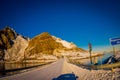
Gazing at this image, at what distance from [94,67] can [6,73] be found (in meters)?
11.9

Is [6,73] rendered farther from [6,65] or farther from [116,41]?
[116,41]

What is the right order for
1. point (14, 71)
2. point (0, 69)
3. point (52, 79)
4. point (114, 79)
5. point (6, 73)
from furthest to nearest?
point (14, 71) < point (6, 73) < point (0, 69) < point (52, 79) < point (114, 79)

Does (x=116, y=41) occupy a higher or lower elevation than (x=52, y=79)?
higher

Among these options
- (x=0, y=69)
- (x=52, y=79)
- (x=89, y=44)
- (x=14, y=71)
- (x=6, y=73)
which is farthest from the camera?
(x=89, y=44)

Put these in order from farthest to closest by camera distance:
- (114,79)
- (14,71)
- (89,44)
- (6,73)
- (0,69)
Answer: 1. (89,44)
2. (14,71)
3. (6,73)
4. (0,69)
5. (114,79)

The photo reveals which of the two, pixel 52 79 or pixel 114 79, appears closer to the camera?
pixel 114 79

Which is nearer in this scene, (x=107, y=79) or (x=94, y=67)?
Answer: (x=107, y=79)

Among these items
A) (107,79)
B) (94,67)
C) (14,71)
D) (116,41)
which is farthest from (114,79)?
(14,71)

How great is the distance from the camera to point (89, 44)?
3162cm

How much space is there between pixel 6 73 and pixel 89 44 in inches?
662

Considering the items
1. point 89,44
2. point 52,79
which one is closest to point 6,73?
point 52,79

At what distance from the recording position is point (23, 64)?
32625 millimetres

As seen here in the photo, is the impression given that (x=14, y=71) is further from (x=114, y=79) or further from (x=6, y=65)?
(x=114, y=79)

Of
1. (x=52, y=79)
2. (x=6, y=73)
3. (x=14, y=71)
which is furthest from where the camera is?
(x=14, y=71)
